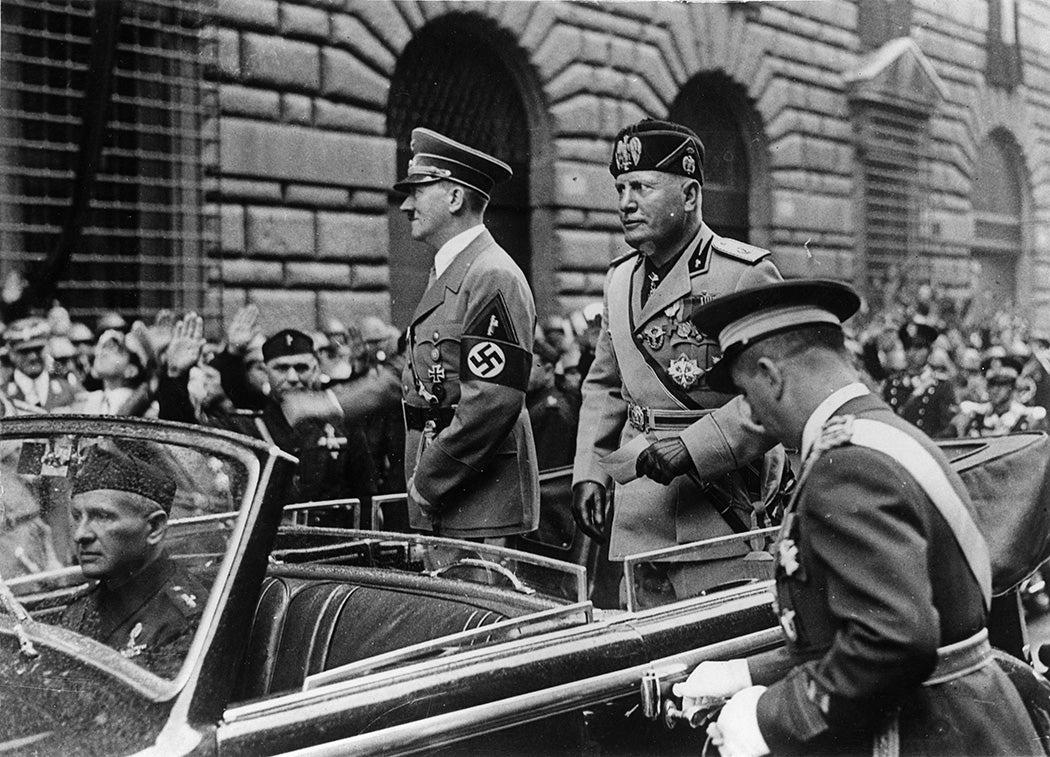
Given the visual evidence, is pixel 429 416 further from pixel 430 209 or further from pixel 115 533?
pixel 115 533

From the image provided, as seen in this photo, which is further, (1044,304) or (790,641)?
(1044,304)

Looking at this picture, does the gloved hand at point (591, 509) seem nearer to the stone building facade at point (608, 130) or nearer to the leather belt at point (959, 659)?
the leather belt at point (959, 659)

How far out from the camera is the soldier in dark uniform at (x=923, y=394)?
27.9 ft

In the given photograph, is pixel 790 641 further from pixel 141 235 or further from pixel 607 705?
pixel 141 235

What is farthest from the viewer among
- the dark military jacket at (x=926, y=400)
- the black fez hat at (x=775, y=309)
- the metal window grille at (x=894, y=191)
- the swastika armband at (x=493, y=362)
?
the metal window grille at (x=894, y=191)

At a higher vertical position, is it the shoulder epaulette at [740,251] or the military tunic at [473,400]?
the shoulder epaulette at [740,251]

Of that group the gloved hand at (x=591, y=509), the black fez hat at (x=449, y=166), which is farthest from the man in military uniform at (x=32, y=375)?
the gloved hand at (x=591, y=509)

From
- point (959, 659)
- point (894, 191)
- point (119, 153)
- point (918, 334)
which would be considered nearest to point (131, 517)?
point (959, 659)

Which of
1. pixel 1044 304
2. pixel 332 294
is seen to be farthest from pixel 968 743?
pixel 1044 304

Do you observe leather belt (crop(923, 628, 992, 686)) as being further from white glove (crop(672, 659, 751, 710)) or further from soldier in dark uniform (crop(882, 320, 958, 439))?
soldier in dark uniform (crop(882, 320, 958, 439))

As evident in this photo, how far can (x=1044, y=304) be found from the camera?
11805 millimetres

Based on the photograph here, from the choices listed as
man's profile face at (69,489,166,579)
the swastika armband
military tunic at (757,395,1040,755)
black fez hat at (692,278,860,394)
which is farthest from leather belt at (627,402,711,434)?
man's profile face at (69,489,166,579)

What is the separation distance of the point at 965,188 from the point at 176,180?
8509 millimetres

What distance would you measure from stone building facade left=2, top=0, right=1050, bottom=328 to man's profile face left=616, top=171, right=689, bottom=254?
14.5 ft
